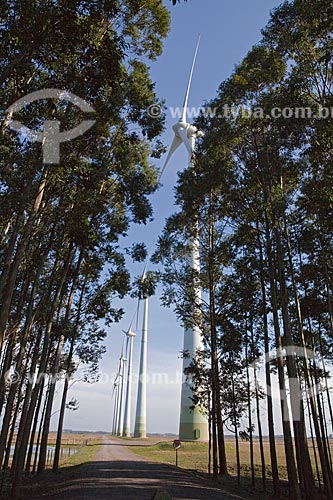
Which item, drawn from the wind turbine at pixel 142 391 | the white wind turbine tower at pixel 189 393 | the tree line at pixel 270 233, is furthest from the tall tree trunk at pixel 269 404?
the wind turbine at pixel 142 391

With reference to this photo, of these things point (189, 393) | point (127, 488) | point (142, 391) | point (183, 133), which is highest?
point (183, 133)

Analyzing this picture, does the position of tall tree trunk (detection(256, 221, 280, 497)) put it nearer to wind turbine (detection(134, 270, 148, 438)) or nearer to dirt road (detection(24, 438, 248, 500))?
dirt road (detection(24, 438, 248, 500))

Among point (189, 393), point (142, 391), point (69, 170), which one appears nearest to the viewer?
point (69, 170)

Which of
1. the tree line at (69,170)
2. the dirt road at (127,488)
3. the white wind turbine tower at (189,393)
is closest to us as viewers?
the tree line at (69,170)

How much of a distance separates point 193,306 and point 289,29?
42.8ft

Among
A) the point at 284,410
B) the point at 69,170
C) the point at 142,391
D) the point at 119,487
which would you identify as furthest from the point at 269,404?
the point at 142,391

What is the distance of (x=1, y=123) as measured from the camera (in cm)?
917

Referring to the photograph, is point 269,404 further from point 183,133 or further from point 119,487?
point 183,133

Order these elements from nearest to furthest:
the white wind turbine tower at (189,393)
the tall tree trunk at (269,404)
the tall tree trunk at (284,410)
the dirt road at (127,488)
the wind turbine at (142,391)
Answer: the dirt road at (127,488), the tall tree trunk at (284,410), the tall tree trunk at (269,404), the white wind turbine tower at (189,393), the wind turbine at (142,391)

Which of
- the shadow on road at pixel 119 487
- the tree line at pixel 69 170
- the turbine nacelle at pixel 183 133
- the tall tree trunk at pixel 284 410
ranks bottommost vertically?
the shadow on road at pixel 119 487

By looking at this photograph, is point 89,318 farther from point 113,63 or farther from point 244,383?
point 113,63

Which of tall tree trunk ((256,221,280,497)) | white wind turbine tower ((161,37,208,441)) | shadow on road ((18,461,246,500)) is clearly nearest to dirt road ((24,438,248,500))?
shadow on road ((18,461,246,500))

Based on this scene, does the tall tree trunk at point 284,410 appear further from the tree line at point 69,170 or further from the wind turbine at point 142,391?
the wind turbine at point 142,391

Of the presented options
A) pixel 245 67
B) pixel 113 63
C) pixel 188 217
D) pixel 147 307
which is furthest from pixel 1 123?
pixel 147 307
